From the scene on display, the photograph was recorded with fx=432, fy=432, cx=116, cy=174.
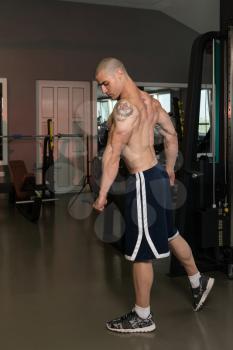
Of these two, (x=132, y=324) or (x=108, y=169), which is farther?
(x=132, y=324)

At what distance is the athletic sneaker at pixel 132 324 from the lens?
2524 millimetres

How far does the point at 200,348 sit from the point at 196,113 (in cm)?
170

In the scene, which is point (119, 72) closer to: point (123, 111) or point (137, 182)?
point (123, 111)

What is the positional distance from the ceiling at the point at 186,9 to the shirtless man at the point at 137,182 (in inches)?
231

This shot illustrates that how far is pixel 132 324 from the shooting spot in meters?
2.54

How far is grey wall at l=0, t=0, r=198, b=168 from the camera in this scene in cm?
758

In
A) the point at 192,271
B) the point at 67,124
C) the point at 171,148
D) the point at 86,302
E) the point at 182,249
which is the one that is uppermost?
the point at 67,124

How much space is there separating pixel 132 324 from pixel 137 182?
841 millimetres

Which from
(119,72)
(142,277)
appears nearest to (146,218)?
(142,277)

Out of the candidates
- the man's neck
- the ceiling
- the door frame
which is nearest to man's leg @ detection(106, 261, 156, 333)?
the man's neck

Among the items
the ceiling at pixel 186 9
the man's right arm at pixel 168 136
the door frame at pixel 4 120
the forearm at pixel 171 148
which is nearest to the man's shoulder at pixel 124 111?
the man's right arm at pixel 168 136

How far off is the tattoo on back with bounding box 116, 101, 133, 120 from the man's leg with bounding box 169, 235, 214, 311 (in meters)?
0.86

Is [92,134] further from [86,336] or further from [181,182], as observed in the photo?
[86,336]

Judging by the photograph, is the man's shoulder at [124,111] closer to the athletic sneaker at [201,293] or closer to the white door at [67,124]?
the athletic sneaker at [201,293]
